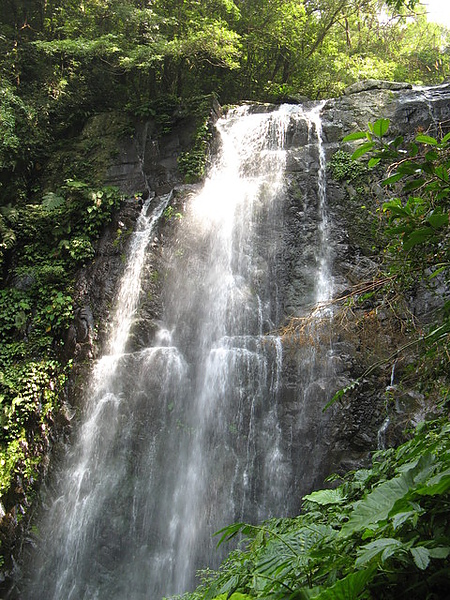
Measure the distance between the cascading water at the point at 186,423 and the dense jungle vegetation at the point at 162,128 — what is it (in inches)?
41.9

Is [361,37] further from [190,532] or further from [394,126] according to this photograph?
[190,532]

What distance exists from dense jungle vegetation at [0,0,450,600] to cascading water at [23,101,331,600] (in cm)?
107

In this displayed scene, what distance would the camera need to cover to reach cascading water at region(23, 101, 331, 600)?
587 cm

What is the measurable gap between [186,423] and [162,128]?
25.7ft

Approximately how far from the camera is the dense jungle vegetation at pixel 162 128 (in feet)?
4.66

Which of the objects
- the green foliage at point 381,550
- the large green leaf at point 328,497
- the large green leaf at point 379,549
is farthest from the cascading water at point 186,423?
the large green leaf at point 379,549

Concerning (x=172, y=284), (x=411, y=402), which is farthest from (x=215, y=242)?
(x=411, y=402)

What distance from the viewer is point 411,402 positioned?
5938 millimetres

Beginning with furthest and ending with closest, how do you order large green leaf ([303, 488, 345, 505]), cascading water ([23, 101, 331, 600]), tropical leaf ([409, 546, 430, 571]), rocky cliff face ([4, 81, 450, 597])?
rocky cliff face ([4, 81, 450, 597])
cascading water ([23, 101, 331, 600])
large green leaf ([303, 488, 345, 505])
tropical leaf ([409, 546, 430, 571])

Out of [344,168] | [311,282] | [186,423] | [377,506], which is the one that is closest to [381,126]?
[377,506]

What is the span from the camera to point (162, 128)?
10930mm

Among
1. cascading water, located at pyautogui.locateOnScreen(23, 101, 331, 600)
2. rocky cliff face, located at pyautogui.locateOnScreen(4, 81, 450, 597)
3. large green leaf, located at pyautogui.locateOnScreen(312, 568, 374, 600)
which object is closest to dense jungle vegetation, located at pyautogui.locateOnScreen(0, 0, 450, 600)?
large green leaf, located at pyautogui.locateOnScreen(312, 568, 374, 600)

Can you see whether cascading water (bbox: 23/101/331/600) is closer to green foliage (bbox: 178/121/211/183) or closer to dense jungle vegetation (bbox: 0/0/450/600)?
green foliage (bbox: 178/121/211/183)

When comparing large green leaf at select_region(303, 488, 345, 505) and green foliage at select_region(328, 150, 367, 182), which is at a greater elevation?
green foliage at select_region(328, 150, 367, 182)
